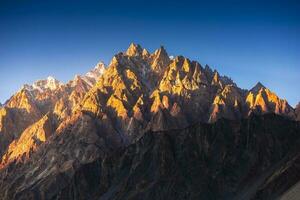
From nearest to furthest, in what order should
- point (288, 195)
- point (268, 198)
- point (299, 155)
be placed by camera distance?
point (288, 195)
point (268, 198)
point (299, 155)

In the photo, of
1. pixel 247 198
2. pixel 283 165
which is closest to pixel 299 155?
pixel 283 165

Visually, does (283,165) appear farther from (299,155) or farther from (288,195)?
(288,195)

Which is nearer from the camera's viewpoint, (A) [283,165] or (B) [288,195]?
(B) [288,195]

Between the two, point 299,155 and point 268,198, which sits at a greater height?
point 299,155

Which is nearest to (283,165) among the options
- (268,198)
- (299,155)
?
(299,155)

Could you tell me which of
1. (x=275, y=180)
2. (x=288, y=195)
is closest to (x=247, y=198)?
(x=275, y=180)

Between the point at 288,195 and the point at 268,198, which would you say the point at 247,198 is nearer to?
the point at 268,198

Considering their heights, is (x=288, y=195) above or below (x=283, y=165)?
below

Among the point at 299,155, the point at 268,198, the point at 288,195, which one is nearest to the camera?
the point at 288,195

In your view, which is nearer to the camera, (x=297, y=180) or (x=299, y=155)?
(x=297, y=180)
